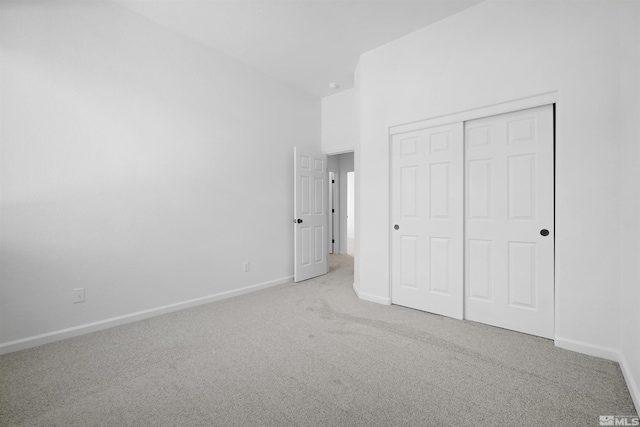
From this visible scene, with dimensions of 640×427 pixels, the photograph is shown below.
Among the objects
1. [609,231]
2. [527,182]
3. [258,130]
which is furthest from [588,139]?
[258,130]

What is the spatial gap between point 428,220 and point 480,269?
68 centimetres

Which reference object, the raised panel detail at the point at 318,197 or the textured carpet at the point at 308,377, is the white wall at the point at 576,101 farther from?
the raised panel detail at the point at 318,197

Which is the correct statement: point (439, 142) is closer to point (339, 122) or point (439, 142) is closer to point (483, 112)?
point (483, 112)

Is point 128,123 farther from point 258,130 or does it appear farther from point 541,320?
point 541,320

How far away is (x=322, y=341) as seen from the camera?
235 cm

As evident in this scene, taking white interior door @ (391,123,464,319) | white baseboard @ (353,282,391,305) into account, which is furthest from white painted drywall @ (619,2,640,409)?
white baseboard @ (353,282,391,305)

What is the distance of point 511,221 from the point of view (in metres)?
2.53

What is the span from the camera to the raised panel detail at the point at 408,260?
3121mm

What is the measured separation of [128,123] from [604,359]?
4.56 m

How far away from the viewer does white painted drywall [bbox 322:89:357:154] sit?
453 centimetres

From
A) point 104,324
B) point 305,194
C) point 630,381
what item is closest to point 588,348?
point 630,381

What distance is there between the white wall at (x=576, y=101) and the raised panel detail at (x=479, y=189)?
525mm

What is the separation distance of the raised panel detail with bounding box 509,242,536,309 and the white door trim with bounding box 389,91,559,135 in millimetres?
1206

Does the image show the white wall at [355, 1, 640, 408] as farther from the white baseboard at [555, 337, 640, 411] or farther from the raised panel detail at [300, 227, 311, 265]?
the raised panel detail at [300, 227, 311, 265]
